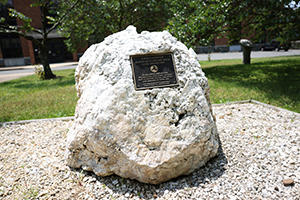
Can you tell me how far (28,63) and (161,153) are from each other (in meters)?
30.9

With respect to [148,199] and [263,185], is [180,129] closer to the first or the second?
[148,199]

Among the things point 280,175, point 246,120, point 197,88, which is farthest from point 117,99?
point 246,120

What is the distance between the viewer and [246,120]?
14.1 ft

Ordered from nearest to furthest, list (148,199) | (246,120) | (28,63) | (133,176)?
(148,199) → (133,176) → (246,120) → (28,63)

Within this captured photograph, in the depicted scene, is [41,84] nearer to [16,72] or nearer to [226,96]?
[226,96]

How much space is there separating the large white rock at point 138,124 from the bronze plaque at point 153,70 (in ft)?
0.25

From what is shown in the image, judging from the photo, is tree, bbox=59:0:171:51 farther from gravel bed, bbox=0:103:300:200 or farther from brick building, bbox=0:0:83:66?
brick building, bbox=0:0:83:66

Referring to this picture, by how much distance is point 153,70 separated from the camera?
9.49ft

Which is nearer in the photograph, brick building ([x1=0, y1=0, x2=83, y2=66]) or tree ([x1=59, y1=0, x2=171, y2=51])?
tree ([x1=59, y1=0, x2=171, y2=51])

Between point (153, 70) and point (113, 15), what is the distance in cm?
1037

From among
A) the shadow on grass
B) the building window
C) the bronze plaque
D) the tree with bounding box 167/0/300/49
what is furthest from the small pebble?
the building window

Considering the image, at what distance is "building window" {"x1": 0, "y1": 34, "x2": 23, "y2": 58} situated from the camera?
26.2m

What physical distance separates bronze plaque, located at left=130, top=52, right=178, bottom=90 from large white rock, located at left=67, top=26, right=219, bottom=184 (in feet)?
0.25

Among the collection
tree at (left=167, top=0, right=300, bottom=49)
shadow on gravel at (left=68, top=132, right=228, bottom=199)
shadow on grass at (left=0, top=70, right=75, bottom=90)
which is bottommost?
shadow on gravel at (left=68, top=132, right=228, bottom=199)
